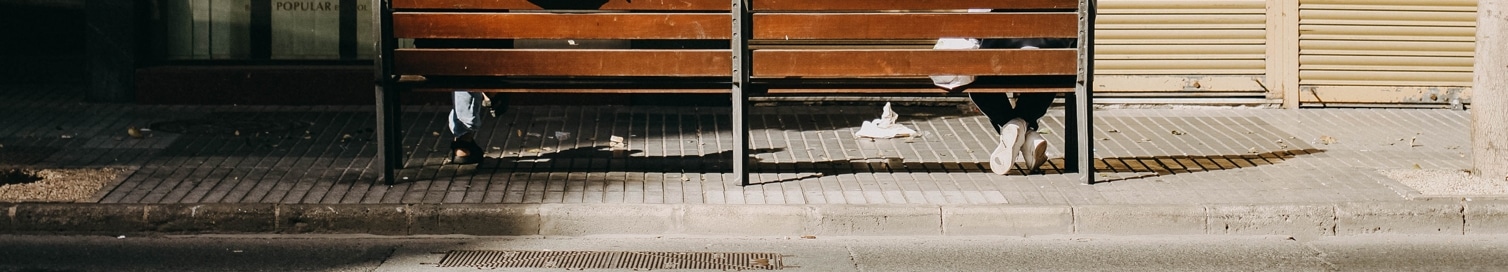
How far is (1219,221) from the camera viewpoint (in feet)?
22.2

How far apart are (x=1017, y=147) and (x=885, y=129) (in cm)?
175

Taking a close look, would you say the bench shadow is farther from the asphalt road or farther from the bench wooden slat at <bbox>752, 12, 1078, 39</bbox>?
the asphalt road

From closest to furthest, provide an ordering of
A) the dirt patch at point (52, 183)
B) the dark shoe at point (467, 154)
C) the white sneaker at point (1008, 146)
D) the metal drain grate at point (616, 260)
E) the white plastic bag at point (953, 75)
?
1. the metal drain grate at point (616, 260)
2. the dirt patch at point (52, 183)
3. the white plastic bag at point (953, 75)
4. the white sneaker at point (1008, 146)
5. the dark shoe at point (467, 154)

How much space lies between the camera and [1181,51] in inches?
438

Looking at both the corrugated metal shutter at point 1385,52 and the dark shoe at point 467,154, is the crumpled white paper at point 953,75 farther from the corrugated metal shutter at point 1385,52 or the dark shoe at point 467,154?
the corrugated metal shutter at point 1385,52

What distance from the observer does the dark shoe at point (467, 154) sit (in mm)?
7863

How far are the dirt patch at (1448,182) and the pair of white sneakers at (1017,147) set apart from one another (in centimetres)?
163

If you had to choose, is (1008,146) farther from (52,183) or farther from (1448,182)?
(52,183)

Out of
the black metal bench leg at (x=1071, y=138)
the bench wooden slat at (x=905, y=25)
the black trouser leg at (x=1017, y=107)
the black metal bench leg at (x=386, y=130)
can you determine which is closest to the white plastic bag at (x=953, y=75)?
the bench wooden slat at (x=905, y=25)

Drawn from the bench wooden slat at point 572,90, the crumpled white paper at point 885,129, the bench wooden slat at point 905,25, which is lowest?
the crumpled white paper at point 885,129

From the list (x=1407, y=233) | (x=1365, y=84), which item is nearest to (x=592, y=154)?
(x=1407, y=233)

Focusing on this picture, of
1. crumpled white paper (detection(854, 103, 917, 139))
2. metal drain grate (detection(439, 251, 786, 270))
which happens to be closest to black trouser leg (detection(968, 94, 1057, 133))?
crumpled white paper (detection(854, 103, 917, 139))

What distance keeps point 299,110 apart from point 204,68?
3.43 feet

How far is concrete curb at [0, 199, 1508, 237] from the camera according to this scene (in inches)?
256
